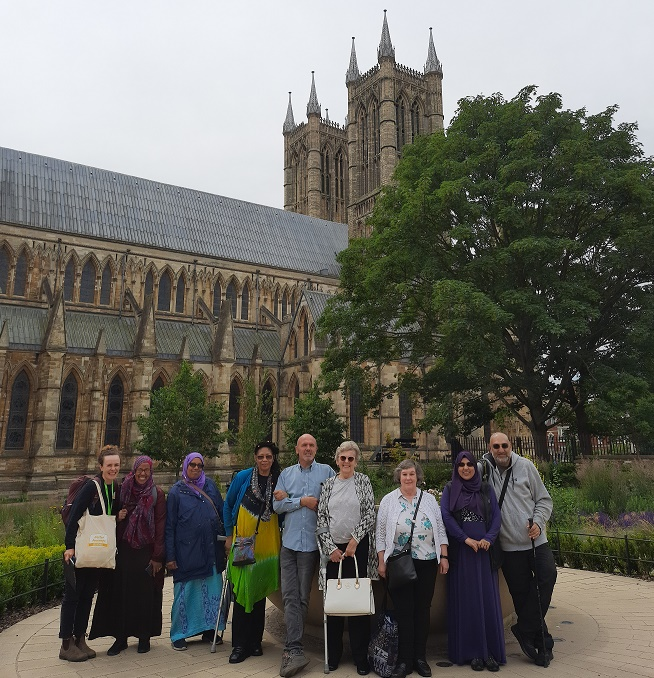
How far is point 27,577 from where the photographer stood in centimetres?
820

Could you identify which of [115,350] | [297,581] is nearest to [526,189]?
[297,581]

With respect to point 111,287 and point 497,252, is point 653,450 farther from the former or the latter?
point 111,287

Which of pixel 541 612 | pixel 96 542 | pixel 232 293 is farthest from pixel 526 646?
pixel 232 293

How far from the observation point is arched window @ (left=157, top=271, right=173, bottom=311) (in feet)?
122

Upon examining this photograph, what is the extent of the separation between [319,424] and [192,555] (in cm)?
1816

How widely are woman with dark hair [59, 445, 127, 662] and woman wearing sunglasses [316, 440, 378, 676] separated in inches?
84.7

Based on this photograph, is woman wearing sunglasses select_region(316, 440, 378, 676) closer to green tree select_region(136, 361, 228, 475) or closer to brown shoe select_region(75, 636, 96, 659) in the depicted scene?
brown shoe select_region(75, 636, 96, 659)

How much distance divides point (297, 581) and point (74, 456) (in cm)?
2586

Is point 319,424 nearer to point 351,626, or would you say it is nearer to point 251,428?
point 251,428

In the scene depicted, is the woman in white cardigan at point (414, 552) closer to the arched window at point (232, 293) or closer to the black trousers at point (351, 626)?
the black trousers at point (351, 626)

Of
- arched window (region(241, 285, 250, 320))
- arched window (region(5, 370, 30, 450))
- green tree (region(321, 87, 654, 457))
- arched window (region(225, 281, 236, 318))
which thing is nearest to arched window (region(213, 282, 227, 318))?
arched window (region(225, 281, 236, 318))

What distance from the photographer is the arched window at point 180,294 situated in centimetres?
3753

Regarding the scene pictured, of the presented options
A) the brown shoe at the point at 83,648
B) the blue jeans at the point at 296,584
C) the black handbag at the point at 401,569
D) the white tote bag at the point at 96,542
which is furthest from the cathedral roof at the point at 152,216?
the black handbag at the point at 401,569

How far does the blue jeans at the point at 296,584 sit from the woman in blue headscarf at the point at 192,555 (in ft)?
3.08
